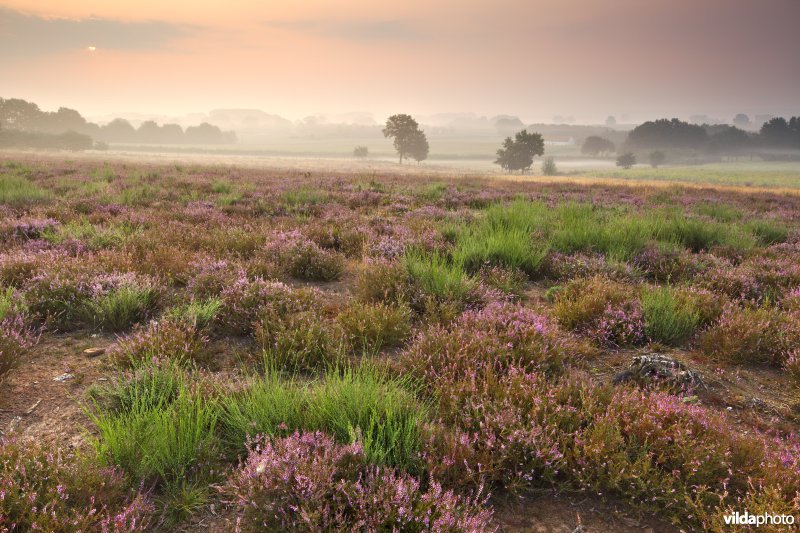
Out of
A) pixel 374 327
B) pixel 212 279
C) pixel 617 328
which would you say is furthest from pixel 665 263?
pixel 212 279

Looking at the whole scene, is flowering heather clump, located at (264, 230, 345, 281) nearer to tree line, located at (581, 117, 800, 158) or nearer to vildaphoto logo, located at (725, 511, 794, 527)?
vildaphoto logo, located at (725, 511, 794, 527)

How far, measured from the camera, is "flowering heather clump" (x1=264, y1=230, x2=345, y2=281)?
6.37 metres

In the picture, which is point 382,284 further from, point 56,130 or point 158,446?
point 56,130

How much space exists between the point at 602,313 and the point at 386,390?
312 cm

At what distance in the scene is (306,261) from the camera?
6488 millimetres

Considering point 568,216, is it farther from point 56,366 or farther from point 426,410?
point 56,366

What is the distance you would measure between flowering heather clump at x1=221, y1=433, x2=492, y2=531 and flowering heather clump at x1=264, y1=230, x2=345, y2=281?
421cm

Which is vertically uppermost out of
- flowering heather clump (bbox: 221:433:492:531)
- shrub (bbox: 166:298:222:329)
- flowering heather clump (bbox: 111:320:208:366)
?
shrub (bbox: 166:298:222:329)

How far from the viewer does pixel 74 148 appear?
11194cm

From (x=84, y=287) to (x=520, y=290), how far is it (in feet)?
17.8

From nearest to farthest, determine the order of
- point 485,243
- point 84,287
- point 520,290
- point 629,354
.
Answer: point 629,354 → point 84,287 → point 520,290 → point 485,243

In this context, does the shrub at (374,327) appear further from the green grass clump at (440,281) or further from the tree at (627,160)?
the tree at (627,160)

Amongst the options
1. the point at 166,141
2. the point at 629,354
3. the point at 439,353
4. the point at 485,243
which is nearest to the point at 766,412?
the point at 629,354

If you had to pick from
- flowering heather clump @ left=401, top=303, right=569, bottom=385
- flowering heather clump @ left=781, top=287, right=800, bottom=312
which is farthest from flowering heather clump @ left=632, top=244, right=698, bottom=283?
flowering heather clump @ left=401, top=303, right=569, bottom=385
